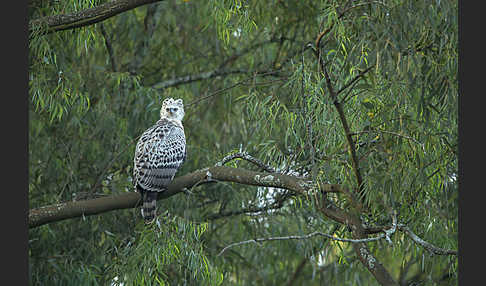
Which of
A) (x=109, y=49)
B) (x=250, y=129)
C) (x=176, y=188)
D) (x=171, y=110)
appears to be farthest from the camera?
(x=109, y=49)

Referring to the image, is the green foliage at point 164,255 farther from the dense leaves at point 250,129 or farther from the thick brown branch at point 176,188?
the thick brown branch at point 176,188

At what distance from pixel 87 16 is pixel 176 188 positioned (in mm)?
1125

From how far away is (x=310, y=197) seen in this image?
137 inches

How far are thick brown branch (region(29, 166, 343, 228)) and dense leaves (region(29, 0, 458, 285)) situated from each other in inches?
4.8

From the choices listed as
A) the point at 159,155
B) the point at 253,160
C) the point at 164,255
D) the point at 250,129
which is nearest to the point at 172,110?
the point at 159,155

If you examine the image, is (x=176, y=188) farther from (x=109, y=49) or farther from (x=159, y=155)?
(x=109, y=49)

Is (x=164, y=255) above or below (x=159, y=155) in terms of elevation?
below

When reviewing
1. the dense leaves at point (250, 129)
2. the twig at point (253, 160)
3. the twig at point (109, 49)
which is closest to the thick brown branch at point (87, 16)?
the dense leaves at point (250, 129)

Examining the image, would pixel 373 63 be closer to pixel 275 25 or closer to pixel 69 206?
pixel 69 206

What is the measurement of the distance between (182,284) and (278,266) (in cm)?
177

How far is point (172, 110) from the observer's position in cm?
479

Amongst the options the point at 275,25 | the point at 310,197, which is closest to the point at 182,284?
the point at 310,197

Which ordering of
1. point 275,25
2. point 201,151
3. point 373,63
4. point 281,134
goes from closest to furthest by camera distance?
point 373,63, point 281,134, point 201,151, point 275,25

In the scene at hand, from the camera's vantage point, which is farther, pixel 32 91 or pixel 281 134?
pixel 281 134
